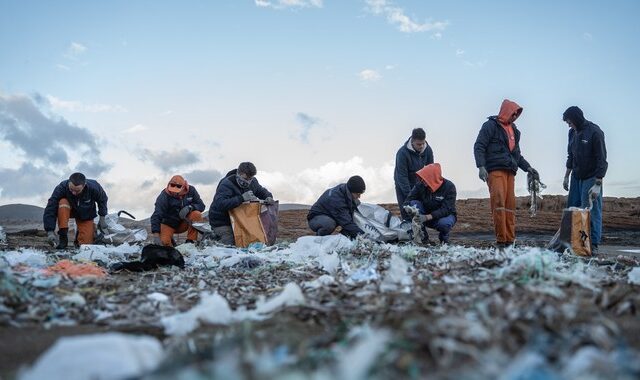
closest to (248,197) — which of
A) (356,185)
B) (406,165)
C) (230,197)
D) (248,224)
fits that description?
(230,197)

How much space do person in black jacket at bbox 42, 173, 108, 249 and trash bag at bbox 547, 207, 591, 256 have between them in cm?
706

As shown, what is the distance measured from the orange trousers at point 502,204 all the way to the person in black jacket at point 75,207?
624 centimetres

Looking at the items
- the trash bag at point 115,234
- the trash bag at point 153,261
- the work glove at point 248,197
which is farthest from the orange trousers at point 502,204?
the trash bag at point 115,234

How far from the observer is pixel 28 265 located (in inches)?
207

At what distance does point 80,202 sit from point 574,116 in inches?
299

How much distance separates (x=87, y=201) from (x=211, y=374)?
327 inches

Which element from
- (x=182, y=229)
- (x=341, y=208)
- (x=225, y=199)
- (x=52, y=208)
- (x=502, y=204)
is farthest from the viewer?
(x=182, y=229)

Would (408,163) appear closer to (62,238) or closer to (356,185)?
(356,185)

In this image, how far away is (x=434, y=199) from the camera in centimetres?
844

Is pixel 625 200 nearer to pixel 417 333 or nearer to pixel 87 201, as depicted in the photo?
pixel 87 201

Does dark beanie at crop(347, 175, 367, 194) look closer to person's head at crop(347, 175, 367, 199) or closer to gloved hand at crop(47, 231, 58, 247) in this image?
person's head at crop(347, 175, 367, 199)

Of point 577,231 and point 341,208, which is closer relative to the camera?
point 577,231

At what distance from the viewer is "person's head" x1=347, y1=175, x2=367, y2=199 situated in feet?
27.5

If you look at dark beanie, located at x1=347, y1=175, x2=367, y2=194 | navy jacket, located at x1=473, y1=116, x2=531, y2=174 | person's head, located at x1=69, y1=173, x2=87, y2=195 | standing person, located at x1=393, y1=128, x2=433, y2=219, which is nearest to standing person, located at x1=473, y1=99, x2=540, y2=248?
navy jacket, located at x1=473, y1=116, x2=531, y2=174
